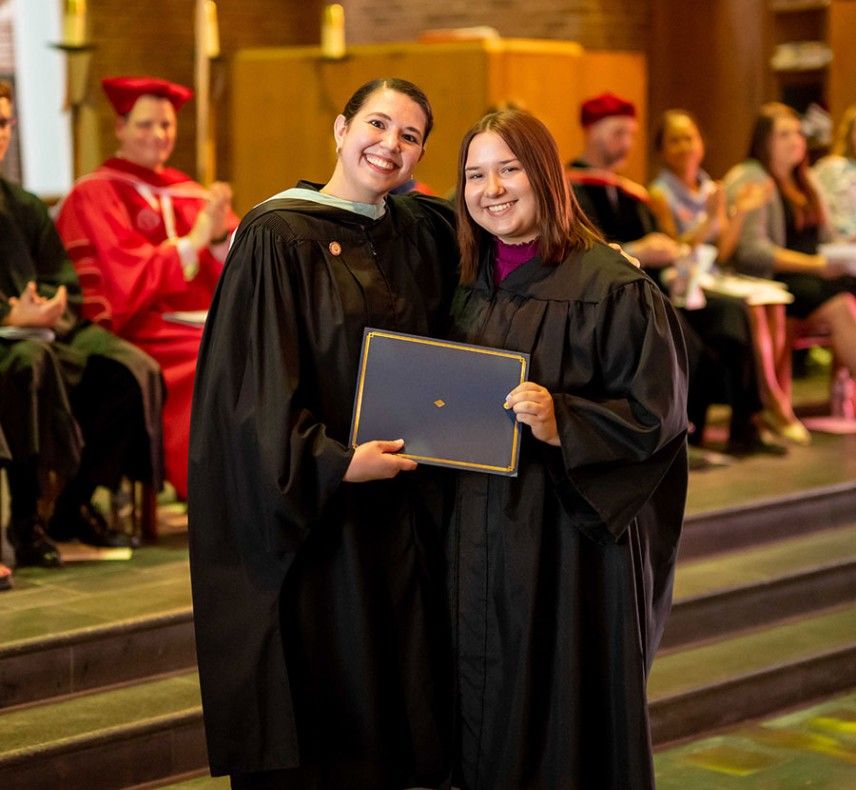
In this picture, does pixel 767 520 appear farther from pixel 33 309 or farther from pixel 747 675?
pixel 33 309

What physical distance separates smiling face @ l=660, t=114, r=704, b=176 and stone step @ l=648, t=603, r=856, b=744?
2.69 meters

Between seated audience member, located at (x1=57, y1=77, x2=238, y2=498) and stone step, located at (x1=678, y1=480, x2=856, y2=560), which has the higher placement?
seated audience member, located at (x1=57, y1=77, x2=238, y2=498)

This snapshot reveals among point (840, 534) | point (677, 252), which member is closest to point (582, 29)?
point (677, 252)

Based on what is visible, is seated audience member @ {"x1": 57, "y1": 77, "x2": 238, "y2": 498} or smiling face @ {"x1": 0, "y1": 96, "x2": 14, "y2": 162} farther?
seated audience member @ {"x1": 57, "y1": 77, "x2": 238, "y2": 498}

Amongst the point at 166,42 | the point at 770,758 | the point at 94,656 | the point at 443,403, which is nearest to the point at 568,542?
the point at 443,403

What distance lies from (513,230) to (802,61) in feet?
23.6

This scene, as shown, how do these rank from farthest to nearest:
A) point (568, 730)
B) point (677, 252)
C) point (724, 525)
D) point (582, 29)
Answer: point (582, 29)
point (677, 252)
point (724, 525)
point (568, 730)

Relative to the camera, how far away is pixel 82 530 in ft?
17.6

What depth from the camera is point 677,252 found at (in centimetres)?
686

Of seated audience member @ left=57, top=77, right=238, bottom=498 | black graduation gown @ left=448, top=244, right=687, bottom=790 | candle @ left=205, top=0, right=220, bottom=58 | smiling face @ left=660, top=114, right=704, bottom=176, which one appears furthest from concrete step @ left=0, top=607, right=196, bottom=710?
smiling face @ left=660, top=114, right=704, bottom=176

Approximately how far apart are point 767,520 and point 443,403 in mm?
3176

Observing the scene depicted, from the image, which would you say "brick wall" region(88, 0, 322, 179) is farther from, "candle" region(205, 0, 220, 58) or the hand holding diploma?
the hand holding diploma

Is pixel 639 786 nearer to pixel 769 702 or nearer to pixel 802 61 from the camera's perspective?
pixel 769 702

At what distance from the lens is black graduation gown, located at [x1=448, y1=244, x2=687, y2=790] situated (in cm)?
323
